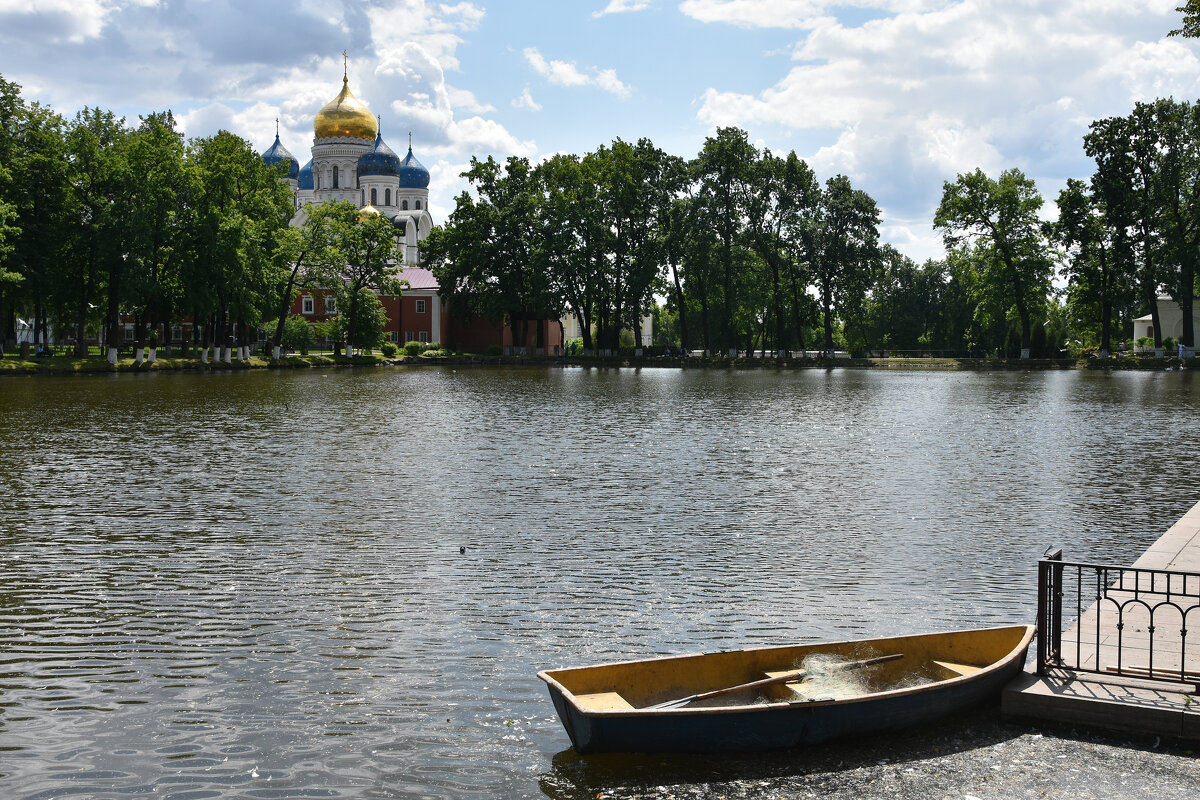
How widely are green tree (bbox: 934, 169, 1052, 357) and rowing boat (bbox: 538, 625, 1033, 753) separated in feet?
276

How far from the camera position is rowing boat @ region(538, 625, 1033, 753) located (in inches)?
302

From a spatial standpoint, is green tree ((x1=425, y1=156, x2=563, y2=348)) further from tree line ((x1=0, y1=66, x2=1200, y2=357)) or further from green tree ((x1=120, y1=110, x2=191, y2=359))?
green tree ((x1=120, y1=110, x2=191, y2=359))

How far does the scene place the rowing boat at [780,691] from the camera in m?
7.67

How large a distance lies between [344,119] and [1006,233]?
3143 inches

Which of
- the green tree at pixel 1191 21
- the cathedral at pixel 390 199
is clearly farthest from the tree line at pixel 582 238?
the green tree at pixel 1191 21

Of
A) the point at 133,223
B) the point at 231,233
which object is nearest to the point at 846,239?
the point at 231,233

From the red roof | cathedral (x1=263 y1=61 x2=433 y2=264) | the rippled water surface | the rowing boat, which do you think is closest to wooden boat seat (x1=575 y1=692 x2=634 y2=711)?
the rowing boat

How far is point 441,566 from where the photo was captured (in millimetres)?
14062

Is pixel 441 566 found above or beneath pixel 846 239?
beneath

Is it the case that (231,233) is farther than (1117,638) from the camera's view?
Yes

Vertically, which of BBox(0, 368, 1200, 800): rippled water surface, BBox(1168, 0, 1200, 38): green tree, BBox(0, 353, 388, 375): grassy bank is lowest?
BBox(0, 368, 1200, 800): rippled water surface

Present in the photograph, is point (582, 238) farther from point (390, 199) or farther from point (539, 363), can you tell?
point (390, 199)

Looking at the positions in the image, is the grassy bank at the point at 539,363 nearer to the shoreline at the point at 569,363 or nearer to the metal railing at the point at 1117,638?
the shoreline at the point at 569,363

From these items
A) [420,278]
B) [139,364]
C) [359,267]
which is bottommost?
[139,364]
